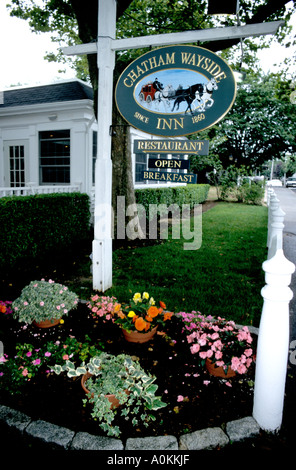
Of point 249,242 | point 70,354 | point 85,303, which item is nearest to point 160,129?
point 85,303

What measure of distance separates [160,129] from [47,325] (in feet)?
8.99

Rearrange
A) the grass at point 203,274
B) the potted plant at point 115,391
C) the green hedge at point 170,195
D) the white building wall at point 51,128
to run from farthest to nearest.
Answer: the green hedge at point 170,195 < the white building wall at point 51,128 < the grass at point 203,274 < the potted plant at point 115,391

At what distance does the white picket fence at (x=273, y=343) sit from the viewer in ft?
6.86

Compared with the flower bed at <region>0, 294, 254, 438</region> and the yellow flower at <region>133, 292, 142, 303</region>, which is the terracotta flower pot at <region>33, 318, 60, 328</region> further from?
the yellow flower at <region>133, 292, 142, 303</region>

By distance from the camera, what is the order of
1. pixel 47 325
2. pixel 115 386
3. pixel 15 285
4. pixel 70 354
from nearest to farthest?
pixel 115 386 → pixel 70 354 → pixel 47 325 → pixel 15 285

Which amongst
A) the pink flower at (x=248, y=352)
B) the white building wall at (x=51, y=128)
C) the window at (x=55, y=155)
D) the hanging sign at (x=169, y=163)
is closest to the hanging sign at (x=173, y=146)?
the hanging sign at (x=169, y=163)

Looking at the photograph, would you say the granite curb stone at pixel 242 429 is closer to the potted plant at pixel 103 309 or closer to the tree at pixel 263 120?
the potted plant at pixel 103 309

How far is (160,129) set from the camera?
390 cm

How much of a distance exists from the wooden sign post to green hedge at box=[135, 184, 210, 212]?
22.3 feet

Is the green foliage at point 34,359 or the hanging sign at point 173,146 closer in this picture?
the green foliage at point 34,359

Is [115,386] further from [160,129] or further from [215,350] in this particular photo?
[160,129]

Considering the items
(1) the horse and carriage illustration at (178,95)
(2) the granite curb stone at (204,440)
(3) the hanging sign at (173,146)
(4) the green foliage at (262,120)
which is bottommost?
(2) the granite curb stone at (204,440)

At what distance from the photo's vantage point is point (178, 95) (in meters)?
3.76

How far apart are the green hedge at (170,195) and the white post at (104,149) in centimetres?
677
